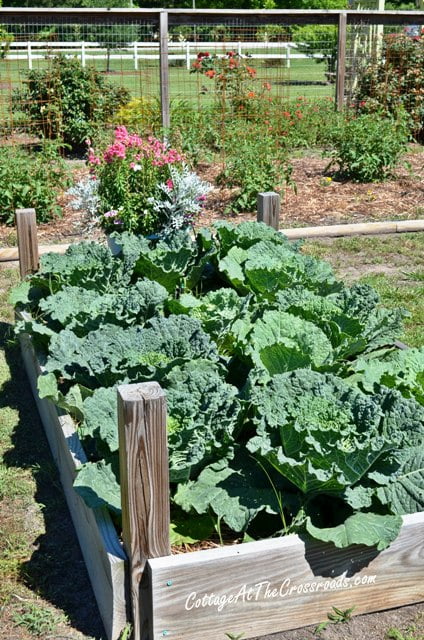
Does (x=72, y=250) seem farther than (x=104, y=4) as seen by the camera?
No

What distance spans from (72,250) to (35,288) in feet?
1.05

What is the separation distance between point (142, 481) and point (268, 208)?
131 inches

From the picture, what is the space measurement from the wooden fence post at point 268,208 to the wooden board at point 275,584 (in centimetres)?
305

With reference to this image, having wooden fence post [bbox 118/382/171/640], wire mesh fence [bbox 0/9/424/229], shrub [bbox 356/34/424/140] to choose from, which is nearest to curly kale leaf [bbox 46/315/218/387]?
wooden fence post [bbox 118/382/171/640]

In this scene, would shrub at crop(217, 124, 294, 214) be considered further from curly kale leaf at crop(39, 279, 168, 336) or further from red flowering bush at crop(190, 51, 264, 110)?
curly kale leaf at crop(39, 279, 168, 336)

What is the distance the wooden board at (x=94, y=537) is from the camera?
273 cm

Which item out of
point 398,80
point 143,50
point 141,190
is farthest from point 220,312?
point 143,50

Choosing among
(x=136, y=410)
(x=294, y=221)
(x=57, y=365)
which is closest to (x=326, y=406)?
(x=136, y=410)

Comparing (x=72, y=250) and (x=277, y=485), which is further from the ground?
(x=72, y=250)

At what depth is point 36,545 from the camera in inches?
134

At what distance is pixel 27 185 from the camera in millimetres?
7652

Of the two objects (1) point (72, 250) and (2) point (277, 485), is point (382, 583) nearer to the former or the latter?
(2) point (277, 485)

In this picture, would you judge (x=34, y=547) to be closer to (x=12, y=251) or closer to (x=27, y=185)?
(x=12, y=251)

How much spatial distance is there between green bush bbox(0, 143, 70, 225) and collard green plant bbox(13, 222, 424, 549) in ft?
10.1
